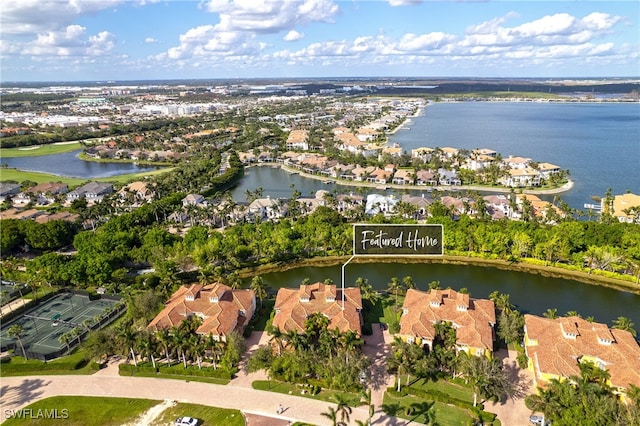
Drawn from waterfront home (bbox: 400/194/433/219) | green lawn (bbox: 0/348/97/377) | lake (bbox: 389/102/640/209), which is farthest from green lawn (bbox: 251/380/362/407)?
lake (bbox: 389/102/640/209)

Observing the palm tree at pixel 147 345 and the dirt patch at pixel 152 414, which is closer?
the dirt patch at pixel 152 414

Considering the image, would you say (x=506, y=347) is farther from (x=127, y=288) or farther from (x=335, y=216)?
(x=127, y=288)

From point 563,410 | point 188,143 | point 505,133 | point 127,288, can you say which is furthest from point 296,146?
point 563,410

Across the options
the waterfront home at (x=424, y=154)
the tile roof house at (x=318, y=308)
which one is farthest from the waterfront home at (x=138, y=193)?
the waterfront home at (x=424, y=154)

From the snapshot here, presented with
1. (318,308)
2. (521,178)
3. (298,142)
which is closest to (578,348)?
(318,308)

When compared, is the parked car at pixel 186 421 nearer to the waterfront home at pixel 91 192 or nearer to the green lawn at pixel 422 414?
the green lawn at pixel 422 414

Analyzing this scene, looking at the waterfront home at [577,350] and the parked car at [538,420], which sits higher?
the waterfront home at [577,350]

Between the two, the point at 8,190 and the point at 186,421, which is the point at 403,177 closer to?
the point at 186,421
